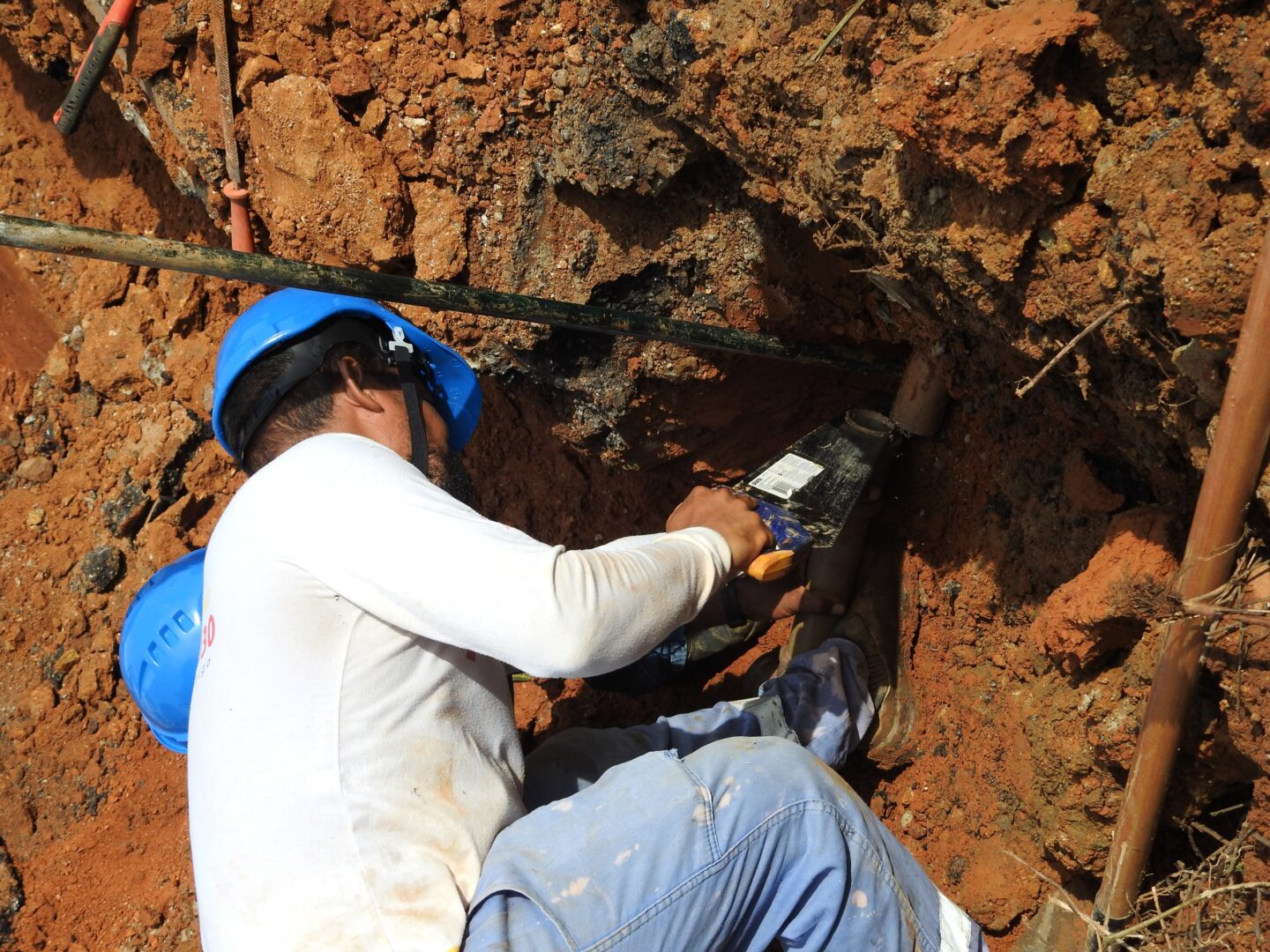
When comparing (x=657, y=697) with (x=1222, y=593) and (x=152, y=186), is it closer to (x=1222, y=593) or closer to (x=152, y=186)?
(x=1222, y=593)

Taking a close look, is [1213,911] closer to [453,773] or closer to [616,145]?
[453,773]

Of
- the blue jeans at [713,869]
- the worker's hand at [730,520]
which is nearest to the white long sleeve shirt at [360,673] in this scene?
the blue jeans at [713,869]

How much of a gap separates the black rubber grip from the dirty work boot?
3.28 metres

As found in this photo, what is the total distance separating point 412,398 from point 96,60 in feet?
8.34

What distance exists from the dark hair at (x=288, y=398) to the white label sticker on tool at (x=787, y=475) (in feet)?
3.13

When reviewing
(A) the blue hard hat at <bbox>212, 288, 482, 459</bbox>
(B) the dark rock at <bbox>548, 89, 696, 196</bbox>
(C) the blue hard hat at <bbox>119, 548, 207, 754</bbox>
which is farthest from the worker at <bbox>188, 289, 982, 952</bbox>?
(B) the dark rock at <bbox>548, 89, 696, 196</bbox>

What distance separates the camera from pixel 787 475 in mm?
2326

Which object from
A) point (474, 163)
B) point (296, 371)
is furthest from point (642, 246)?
point (296, 371)

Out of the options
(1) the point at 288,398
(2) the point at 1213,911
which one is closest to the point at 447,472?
(1) the point at 288,398

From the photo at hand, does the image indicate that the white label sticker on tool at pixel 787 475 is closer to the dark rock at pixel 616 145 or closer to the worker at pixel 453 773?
the worker at pixel 453 773

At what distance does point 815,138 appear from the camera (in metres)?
2.05

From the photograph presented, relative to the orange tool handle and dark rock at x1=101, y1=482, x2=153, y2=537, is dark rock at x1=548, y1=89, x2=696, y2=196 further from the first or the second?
dark rock at x1=101, y1=482, x2=153, y2=537

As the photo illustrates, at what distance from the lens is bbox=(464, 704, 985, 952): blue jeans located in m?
1.68

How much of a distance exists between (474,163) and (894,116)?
1.60 metres
